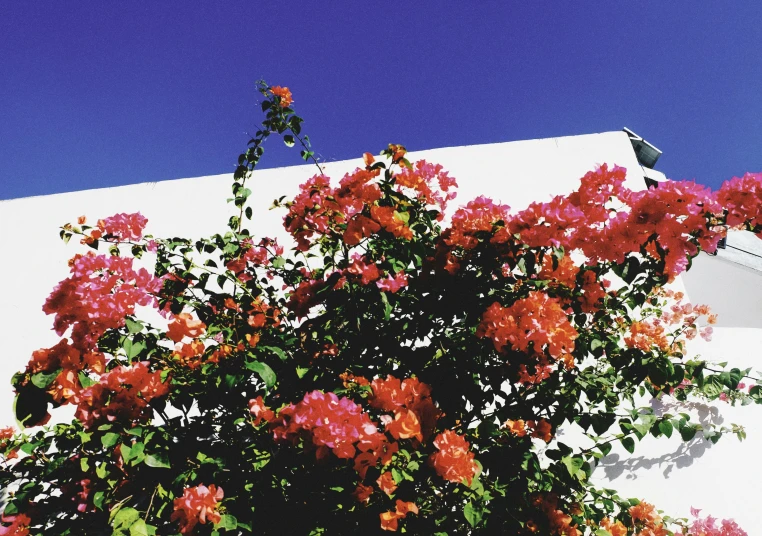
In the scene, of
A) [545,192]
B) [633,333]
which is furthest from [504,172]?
[633,333]

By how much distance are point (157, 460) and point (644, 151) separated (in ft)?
19.7

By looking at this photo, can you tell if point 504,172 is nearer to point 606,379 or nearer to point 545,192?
point 545,192

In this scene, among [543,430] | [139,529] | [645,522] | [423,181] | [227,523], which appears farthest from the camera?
[645,522]

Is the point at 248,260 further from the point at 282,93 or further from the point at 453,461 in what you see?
the point at 453,461

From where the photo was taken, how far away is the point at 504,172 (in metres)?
4.34

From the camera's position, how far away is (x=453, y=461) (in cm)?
137

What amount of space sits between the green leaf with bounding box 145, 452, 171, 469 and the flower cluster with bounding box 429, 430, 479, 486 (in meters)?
0.89

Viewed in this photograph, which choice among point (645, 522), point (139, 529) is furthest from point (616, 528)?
point (139, 529)

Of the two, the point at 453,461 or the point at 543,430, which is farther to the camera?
the point at 543,430

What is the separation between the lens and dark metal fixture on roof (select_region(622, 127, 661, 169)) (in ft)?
16.3

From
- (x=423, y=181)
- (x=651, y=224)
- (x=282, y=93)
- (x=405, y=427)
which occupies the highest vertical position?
(x=282, y=93)

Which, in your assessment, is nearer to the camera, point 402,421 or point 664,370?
point 402,421

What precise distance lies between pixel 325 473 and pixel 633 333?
195cm

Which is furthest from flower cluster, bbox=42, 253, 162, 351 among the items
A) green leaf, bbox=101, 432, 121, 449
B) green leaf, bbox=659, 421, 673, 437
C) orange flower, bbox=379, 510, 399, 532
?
green leaf, bbox=659, 421, 673, 437
